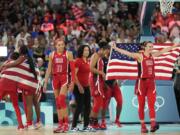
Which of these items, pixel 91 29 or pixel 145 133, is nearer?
pixel 145 133

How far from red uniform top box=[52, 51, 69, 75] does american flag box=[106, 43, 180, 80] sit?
2.91 m

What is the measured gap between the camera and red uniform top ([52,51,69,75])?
14961mm

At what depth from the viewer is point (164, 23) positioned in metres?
25.4

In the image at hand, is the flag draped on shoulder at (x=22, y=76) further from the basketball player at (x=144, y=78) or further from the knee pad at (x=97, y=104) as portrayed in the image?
the basketball player at (x=144, y=78)

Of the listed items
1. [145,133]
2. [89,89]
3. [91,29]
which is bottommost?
[145,133]

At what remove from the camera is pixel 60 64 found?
14992 millimetres

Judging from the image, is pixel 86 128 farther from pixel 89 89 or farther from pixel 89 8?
pixel 89 8

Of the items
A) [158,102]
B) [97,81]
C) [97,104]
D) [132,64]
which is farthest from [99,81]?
[158,102]

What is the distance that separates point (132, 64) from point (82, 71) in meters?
3.26

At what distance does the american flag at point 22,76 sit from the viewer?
1627 cm

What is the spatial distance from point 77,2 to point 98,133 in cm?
1322

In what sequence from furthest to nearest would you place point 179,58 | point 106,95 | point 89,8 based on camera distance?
point 89,8 < point 179,58 < point 106,95

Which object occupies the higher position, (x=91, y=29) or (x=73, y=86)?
(x=91, y=29)

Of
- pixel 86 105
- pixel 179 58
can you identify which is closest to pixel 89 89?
→ pixel 86 105
